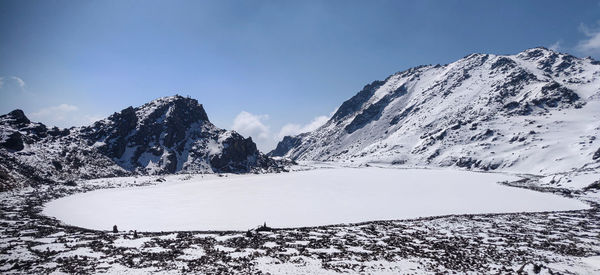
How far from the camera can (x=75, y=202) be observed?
→ 60469 mm

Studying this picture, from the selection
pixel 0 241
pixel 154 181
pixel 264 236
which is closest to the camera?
pixel 0 241

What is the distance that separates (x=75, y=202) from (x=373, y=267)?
59.8 meters

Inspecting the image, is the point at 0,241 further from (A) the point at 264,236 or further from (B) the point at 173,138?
(B) the point at 173,138

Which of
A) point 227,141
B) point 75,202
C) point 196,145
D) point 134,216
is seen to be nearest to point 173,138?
point 196,145

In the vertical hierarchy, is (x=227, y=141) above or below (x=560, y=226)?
above

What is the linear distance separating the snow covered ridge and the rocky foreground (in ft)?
198

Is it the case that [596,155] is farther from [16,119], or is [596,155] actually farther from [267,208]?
[16,119]

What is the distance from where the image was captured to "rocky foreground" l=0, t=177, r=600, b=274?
2575 cm

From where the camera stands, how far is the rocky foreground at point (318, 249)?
25.8 m

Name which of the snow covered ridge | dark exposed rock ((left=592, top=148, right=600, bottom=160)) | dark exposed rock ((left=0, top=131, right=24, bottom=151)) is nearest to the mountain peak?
the snow covered ridge

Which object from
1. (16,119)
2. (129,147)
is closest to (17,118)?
(16,119)

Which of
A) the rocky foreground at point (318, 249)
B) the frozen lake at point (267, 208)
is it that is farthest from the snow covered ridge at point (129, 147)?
the rocky foreground at point (318, 249)

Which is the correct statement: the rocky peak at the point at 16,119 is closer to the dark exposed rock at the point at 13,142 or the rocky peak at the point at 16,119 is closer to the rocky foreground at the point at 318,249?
the dark exposed rock at the point at 13,142

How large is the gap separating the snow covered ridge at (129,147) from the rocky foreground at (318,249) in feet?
198
